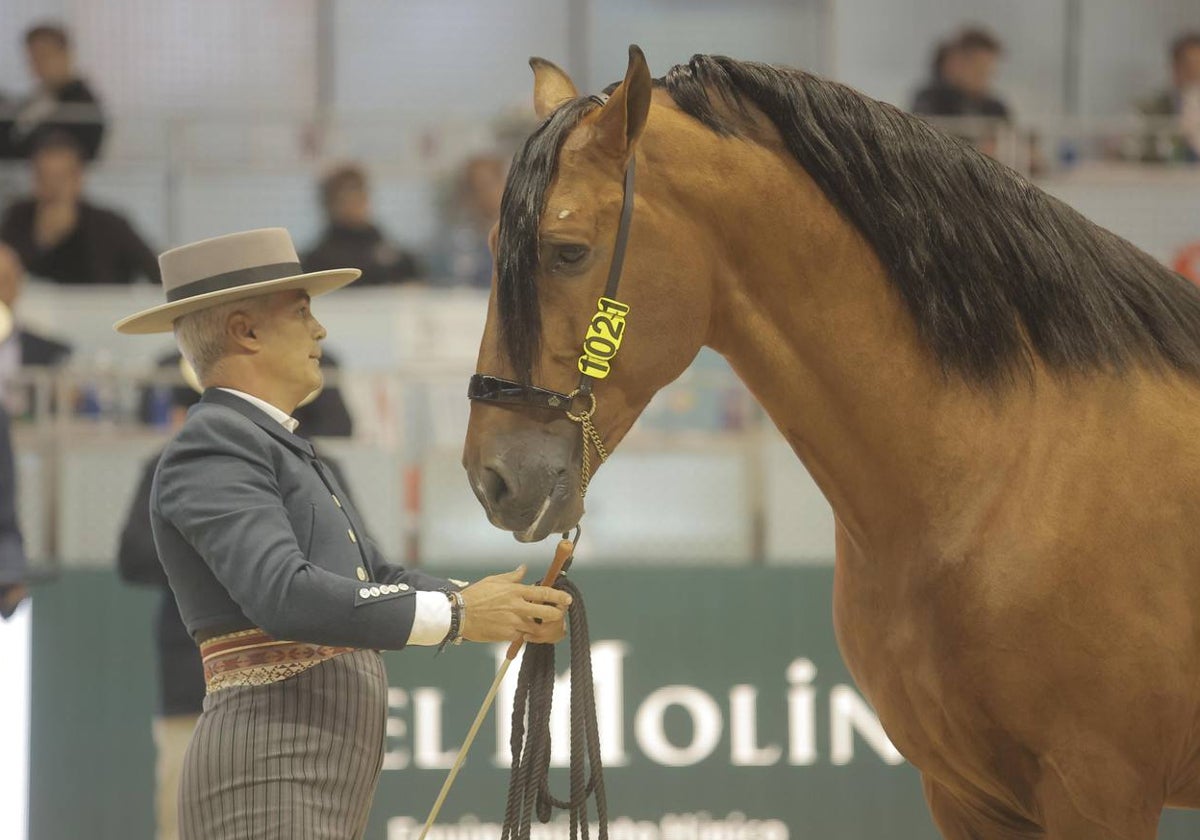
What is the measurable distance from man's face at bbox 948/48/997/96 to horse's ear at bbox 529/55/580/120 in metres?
5.32

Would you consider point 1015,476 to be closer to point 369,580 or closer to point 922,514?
point 922,514

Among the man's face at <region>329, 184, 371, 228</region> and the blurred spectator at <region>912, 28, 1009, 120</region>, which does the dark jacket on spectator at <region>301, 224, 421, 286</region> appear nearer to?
the man's face at <region>329, 184, 371, 228</region>

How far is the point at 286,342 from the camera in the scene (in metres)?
2.37

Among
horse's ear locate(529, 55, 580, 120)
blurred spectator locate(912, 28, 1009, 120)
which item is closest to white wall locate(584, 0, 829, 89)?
blurred spectator locate(912, 28, 1009, 120)

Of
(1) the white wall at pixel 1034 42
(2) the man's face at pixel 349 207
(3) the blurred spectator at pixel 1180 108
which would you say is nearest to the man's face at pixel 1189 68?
(3) the blurred spectator at pixel 1180 108

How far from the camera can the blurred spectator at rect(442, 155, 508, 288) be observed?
22.1 ft

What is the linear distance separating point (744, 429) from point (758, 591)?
56 cm

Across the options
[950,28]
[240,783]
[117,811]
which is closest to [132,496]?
[117,811]

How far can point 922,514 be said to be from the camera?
2.26m

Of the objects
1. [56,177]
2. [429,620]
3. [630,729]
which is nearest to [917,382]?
[429,620]

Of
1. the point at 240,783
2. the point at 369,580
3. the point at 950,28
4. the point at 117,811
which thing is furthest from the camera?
the point at 950,28

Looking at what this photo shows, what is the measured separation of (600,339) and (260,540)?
571 millimetres

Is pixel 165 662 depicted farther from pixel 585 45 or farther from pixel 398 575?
pixel 585 45

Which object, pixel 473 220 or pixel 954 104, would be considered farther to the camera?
pixel 954 104
